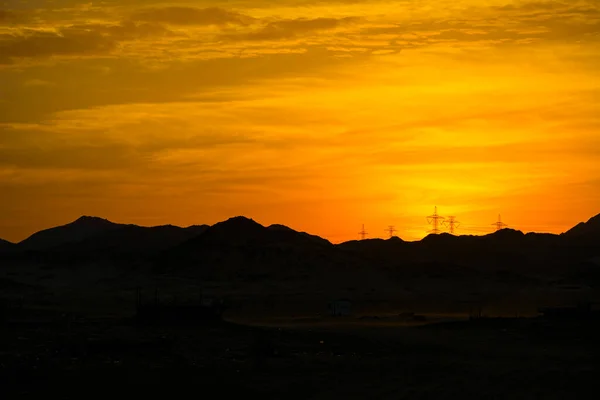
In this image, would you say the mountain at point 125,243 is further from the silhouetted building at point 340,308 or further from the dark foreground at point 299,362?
the dark foreground at point 299,362

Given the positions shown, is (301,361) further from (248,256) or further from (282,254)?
(282,254)

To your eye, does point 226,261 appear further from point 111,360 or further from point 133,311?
point 111,360

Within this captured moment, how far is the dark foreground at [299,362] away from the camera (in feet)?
109

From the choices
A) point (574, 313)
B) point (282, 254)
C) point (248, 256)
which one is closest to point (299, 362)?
point (574, 313)

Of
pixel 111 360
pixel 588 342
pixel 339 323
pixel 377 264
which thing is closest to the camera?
pixel 111 360

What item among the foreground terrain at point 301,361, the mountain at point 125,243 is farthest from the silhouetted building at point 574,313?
the mountain at point 125,243

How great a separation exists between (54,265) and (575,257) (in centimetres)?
9120

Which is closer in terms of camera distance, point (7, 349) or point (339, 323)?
point (7, 349)

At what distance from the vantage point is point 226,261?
13050cm

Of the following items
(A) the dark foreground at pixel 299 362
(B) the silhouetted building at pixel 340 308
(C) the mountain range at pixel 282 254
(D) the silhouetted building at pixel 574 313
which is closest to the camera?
(A) the dark foreground at pixel 299 362

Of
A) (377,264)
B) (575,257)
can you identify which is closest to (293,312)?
(377,264)

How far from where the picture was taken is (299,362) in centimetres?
3991

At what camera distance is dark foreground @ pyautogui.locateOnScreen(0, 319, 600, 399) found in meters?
33.1

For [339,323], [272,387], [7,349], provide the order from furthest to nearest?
[339,323], [7,349], [272,387]
